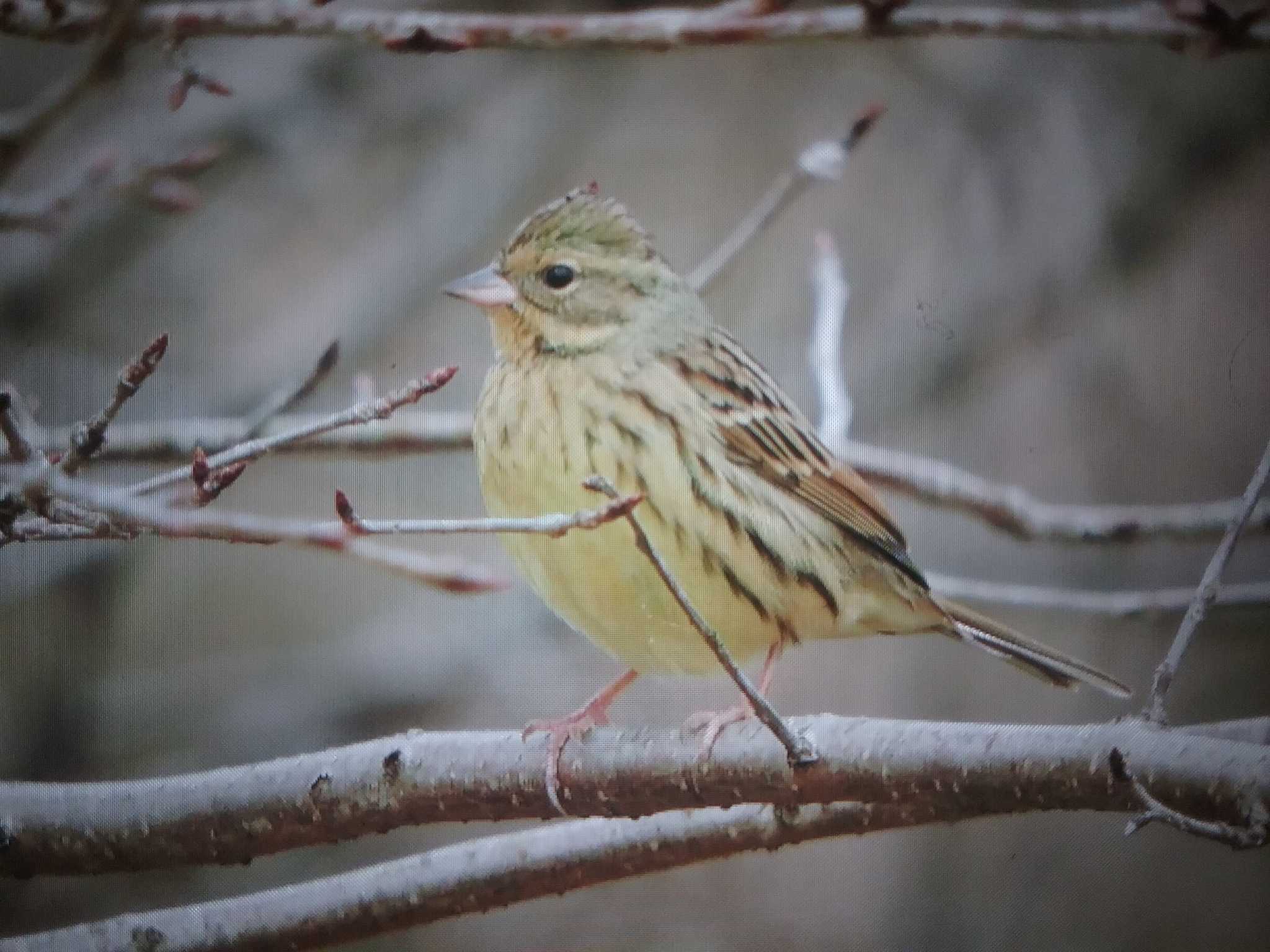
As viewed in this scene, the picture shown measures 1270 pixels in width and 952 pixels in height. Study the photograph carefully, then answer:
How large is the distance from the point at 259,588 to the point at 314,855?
0.38 m

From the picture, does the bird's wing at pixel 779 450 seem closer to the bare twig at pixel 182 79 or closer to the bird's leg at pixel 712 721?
the bird's leg at pixel 712 721

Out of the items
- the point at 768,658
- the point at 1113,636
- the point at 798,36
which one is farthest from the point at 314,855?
the point at 798,36

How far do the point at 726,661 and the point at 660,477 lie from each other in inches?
14.3

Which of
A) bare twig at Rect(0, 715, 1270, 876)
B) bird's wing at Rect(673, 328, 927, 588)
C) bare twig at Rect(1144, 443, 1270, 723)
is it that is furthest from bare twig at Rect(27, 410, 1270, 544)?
bare twig at Rect(0, 715, 1270, 876)

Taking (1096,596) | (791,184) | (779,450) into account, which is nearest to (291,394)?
(779,450)

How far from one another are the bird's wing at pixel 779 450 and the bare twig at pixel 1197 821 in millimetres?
492

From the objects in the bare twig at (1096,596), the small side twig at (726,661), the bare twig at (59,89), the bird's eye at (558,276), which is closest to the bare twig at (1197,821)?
the small side twig at (726,661)

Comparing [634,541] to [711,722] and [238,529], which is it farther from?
[238,529]

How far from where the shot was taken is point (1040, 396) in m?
1.79

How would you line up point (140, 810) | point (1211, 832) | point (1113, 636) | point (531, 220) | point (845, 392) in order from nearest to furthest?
point (1211, 832) → point (140, 810) → point (531, 220) → point (1113, 636) → point (845, 392)

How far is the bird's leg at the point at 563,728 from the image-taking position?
4.83 feet

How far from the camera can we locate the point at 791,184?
179cm

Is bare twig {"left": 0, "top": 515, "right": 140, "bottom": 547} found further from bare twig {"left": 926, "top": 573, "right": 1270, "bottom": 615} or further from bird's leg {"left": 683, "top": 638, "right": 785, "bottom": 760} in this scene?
bare twig {"left": 926, "top": 573, "right": 1270, "bottom": 615}

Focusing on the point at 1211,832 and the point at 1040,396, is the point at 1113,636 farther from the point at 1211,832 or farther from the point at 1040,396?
the point at 1211,832
